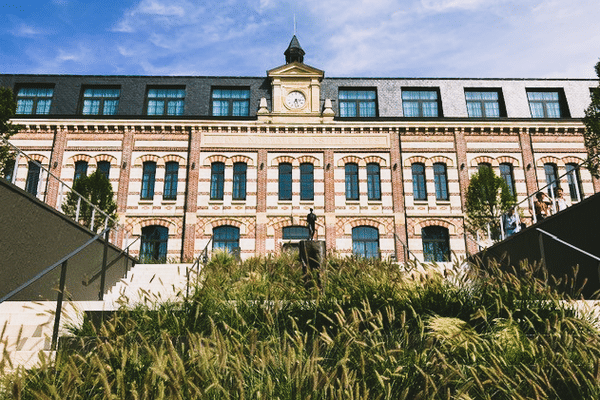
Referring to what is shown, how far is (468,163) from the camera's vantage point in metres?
24.3

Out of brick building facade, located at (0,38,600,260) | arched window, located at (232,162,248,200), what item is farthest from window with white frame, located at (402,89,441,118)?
arched window, located at (232,162,248,200)

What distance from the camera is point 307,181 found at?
24.2m

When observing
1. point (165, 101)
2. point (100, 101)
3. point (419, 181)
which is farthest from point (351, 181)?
point (100, 101)

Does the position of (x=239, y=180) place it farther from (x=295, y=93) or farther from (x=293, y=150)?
(x=295, y=93)

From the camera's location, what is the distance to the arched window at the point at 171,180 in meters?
23.7

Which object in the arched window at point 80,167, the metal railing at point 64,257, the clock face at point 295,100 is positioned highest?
the clock face at point 295,100

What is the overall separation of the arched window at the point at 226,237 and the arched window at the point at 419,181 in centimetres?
906

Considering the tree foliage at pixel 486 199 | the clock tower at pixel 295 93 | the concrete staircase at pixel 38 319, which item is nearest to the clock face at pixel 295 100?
the clock tower at pixel 295 93

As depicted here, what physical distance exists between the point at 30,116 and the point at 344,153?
631 inches

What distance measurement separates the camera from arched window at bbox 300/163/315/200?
23.9 meters

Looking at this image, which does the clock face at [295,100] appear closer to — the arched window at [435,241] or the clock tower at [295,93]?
the clock tower at [295,93]

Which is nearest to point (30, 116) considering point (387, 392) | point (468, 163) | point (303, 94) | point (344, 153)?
point (303, 94)

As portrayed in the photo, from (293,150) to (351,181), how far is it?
334cm

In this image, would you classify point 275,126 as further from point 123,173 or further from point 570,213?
point 570,213
